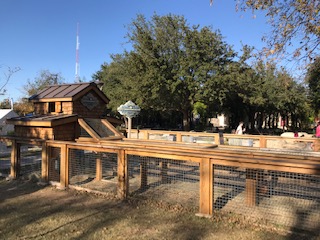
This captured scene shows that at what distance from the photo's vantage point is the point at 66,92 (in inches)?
350

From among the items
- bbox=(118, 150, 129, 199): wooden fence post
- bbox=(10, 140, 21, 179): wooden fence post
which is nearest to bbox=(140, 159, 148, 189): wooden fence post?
bbox=(118, 150, 129, 199): wooden fence post

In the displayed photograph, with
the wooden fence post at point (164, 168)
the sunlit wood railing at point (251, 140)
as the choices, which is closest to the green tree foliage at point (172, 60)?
the sunlit wood railing at point (251, 140)

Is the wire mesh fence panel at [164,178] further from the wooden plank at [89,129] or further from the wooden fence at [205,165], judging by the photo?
the wooden plank at [89,129]

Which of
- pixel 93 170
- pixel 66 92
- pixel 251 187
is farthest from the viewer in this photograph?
pixel 66 92

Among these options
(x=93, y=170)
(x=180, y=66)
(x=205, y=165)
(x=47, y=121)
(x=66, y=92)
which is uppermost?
(x=180, y=66)

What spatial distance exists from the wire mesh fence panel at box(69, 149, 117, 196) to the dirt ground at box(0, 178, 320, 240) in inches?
34.3

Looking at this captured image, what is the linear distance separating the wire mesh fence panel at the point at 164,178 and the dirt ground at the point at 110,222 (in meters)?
0.53

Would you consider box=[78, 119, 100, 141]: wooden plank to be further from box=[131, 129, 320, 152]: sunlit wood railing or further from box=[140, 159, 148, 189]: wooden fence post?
box=[131, 129, 320, 152]: sunlit wood railing

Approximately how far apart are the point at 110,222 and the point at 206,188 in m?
1.63

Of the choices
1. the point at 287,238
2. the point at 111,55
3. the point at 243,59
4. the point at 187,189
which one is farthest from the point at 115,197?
the point at 111,55

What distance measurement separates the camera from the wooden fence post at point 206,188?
5.04 meters

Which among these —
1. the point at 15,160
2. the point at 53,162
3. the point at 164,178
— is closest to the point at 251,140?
the point at 164,178

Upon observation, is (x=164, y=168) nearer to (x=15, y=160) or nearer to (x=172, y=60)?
(x=15, y=160)

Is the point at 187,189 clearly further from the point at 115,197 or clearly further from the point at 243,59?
the point at 243,59
